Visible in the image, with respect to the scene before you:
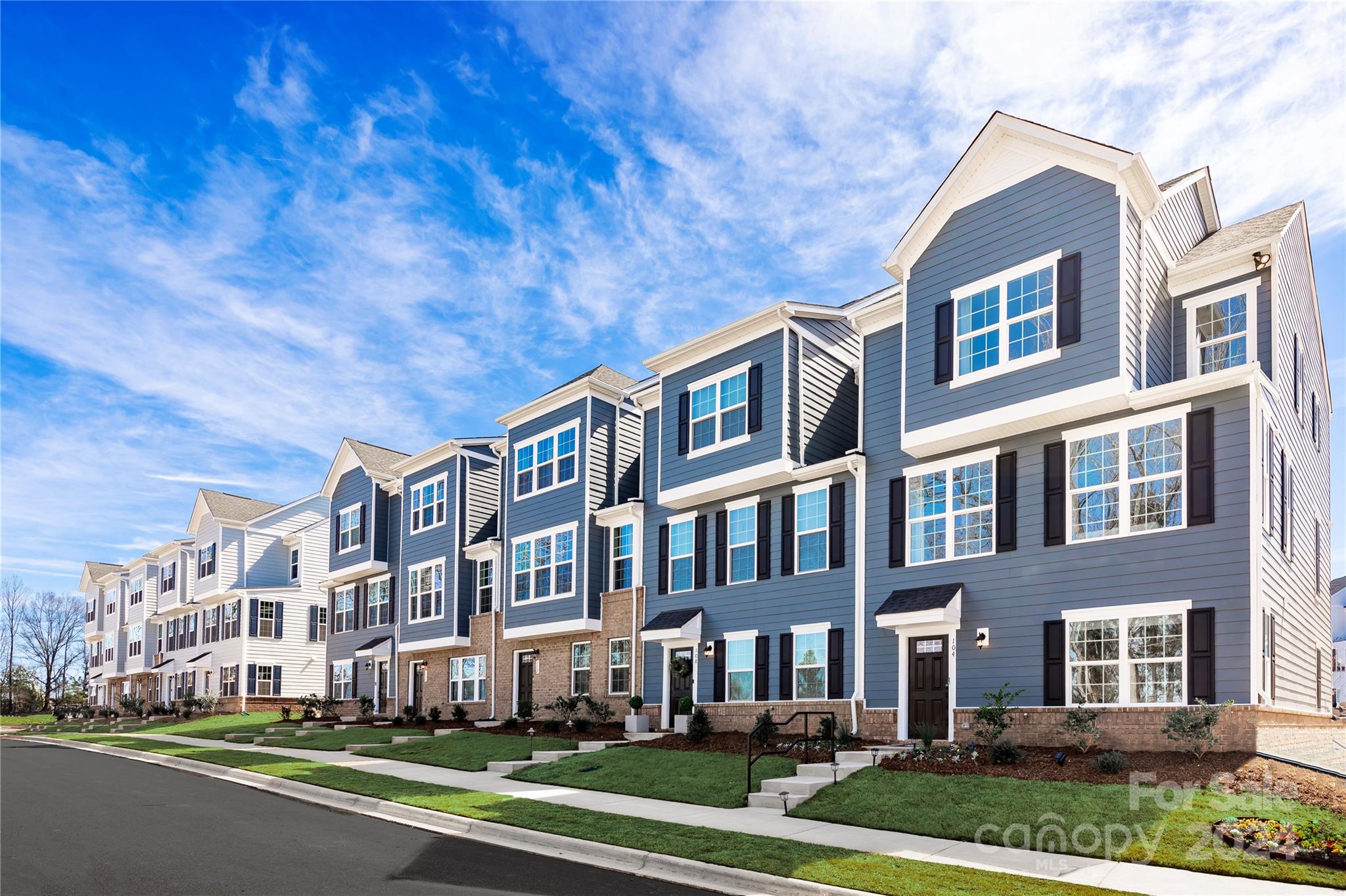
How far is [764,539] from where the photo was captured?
23.5m

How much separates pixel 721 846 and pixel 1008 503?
31.0ft

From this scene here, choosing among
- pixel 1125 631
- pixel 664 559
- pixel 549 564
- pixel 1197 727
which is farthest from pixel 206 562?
pixel 1197 727

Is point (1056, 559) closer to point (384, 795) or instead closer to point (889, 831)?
point (889, 831)

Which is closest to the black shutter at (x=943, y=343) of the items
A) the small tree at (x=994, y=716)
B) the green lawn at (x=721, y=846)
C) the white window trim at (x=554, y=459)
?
the small tree at (x=994, y=716)

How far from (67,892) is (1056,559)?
15090 millimetres

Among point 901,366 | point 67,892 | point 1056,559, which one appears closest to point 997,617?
point 1056,559

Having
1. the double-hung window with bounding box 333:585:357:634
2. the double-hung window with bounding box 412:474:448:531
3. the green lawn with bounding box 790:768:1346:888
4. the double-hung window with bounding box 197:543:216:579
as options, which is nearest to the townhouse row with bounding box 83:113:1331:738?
the green lawn with bounding box 790:768:1346:888

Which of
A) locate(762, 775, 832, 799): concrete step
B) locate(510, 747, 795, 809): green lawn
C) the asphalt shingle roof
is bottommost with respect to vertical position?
locate(510, 747, 795, 809): green lawn

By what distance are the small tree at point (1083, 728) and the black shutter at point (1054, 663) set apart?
0.66 m

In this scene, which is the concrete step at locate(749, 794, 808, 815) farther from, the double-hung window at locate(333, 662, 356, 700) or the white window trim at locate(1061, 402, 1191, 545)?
the double-hung window at locate(333, 662, 356, 700)

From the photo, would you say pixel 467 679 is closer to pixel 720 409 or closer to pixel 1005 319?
pixel 720 409

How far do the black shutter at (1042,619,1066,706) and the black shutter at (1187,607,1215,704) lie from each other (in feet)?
6.86

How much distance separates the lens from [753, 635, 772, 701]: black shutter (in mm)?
22797

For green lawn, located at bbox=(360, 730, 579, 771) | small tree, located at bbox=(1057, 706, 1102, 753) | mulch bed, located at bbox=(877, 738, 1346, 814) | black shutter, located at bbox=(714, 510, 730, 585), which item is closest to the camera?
mulch bed, located at bbox=(877, 738, 1346, 814)
